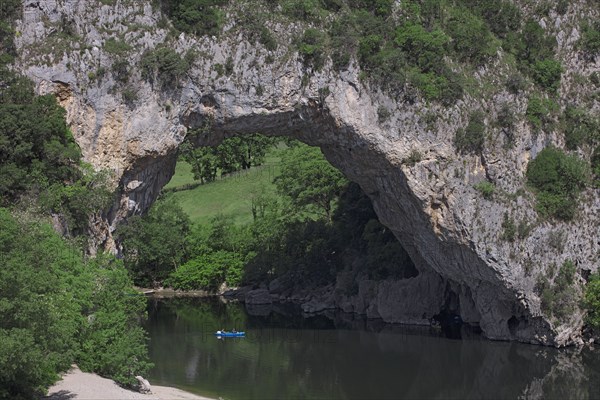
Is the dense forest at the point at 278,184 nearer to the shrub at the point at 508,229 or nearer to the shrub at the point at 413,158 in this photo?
the shrub at the point at 508,229

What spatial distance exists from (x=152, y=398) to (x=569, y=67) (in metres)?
33.9

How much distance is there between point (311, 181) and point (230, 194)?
2215 cm

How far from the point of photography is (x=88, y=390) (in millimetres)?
38938

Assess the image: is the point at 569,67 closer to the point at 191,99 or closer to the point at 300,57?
the point at 300,57

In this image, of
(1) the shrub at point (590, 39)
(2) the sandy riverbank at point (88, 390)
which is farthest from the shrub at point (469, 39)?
(2) the sandy riverbank at point (88, 390)

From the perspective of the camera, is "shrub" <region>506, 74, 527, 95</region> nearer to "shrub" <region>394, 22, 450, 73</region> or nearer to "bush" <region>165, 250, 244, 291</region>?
"shrub" <region>394, 22, 450, 73</region>

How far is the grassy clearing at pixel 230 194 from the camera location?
94688mm

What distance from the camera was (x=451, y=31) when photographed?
5716 cm

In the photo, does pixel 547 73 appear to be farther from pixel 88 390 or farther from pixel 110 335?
pixel 88 390

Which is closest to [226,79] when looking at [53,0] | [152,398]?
[53,0]

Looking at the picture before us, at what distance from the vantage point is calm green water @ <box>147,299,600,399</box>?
4738cm

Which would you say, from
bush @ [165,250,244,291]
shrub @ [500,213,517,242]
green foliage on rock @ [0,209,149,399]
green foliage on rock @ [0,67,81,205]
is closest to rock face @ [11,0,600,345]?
shrub @ [500,213,517,242]

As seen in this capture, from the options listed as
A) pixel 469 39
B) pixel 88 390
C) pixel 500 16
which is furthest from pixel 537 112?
pixel 88 390

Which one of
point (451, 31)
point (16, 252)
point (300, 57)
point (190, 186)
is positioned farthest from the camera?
point (190, 186)
